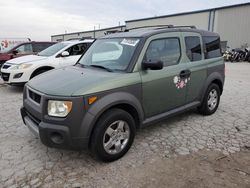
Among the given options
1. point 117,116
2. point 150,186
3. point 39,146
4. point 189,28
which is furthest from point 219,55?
point 39,146

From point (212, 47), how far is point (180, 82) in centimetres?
149

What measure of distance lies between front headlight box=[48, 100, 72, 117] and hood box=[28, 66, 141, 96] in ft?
0.37

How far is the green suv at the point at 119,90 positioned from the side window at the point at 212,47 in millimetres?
25

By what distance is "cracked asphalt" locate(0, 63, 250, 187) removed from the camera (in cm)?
260

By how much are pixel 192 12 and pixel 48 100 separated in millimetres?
22914

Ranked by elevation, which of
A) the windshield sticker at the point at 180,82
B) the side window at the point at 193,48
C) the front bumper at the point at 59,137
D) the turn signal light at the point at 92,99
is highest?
the side window at the point at 193,48

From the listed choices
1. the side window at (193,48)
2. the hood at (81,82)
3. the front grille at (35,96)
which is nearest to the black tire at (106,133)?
the hood at (81,82)

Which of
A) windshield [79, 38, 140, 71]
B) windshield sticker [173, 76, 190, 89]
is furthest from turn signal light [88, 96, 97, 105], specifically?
windshield sticker [173, 76, 190, 89]

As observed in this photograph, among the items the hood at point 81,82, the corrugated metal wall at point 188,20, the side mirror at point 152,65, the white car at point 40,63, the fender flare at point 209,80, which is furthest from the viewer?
the corrugated metal wall at point 188,20

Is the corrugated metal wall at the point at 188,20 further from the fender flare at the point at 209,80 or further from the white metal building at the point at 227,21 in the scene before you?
the fender flare at the point at 209,80

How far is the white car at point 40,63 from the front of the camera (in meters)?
6.56

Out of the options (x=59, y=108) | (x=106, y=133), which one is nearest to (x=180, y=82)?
(x=106, y=133)

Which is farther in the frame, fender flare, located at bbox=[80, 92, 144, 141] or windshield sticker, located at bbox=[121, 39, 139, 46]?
windshield sticker, located at bbox=[121, 39, 139, 46]

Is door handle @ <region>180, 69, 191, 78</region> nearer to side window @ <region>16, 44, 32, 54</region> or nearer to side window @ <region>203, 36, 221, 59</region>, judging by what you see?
side window @ <region>203, 36, 221, 59</region>
